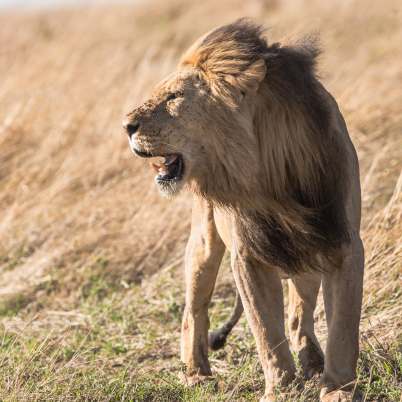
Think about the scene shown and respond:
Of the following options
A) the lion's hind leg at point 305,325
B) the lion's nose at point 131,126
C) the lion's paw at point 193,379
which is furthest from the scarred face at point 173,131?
the lion's paw at point 193,379

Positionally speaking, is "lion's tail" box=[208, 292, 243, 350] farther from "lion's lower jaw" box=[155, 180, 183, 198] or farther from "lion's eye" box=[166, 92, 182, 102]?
"lion's eye" box=[166, 92, 182, 102]

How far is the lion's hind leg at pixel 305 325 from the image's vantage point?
4.63 m

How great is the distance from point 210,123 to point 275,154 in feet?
0.91

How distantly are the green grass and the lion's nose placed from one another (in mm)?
1020

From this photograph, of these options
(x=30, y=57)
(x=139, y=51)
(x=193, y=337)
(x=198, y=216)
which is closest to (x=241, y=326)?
(x=193, y=337)

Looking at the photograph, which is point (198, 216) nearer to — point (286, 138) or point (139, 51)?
point (286, 138)

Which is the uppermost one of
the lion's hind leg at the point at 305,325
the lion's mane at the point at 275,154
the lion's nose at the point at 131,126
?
the lion's nose at the point at 131,126

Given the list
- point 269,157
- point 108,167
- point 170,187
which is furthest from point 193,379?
point 108,167

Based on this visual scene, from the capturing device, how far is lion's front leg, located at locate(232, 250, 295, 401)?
4117 mm

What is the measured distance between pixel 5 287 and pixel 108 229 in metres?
0.87

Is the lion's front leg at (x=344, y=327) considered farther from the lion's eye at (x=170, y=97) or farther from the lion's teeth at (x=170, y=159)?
the lion's eye at (x=170, y=97)

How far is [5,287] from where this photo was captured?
656 cm

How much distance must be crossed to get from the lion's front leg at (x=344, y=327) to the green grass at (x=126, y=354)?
0.37 feet

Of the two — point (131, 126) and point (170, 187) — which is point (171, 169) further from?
point (131, 126)
